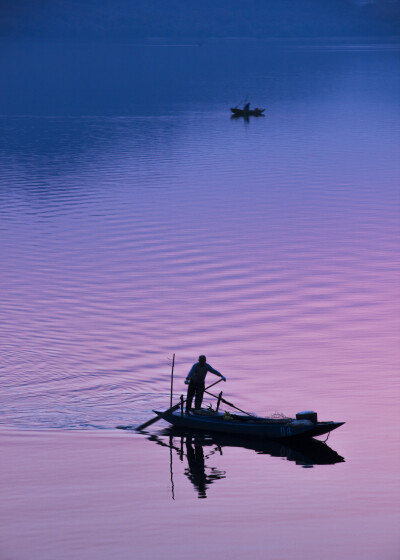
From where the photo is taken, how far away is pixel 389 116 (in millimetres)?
148250

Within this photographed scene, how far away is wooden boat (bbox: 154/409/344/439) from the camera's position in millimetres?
32500

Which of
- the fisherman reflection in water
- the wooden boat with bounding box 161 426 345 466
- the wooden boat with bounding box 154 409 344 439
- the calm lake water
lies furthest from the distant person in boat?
the fisherman reflection in water

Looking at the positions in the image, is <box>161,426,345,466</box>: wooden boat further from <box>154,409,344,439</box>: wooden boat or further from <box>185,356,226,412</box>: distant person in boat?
<box>185,356,226,412</box>: distant person in boat

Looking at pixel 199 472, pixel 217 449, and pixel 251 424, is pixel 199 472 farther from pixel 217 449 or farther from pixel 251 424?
pixel 251 424

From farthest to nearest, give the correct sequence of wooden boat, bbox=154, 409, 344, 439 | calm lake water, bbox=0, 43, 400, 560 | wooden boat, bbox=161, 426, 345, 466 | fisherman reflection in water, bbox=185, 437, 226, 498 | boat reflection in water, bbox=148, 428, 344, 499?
wooden boat, bbox=154, 409, 344, 439
wooden boat, bbox=161, 426, 345, 466
boat reflection in water, bbox=148, 428, 344, 499
fisherman reflection in water, bbox=185, 437, 226, 498
calm lake water, bbox=0, 43, 400, 560

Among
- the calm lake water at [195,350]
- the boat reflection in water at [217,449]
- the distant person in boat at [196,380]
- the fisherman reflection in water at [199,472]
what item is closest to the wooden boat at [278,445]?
the boat reflection in water at [217,449]

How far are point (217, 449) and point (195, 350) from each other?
31.8 feet

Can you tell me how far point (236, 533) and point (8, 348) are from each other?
17.4 m

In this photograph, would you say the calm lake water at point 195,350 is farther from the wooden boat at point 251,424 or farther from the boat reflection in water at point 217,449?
the wooden boat at point 251,424

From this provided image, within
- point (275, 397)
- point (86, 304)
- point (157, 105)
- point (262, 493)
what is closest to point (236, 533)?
point (262, 493)

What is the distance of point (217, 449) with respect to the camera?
108 ft

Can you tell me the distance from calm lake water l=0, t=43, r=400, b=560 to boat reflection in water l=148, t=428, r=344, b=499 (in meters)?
0.09

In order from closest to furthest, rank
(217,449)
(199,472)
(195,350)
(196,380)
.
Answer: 1. (199,472)
2. (217,449)
3. (196,380)
4. (195,350)

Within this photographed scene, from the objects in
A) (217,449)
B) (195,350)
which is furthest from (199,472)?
(195,350)
